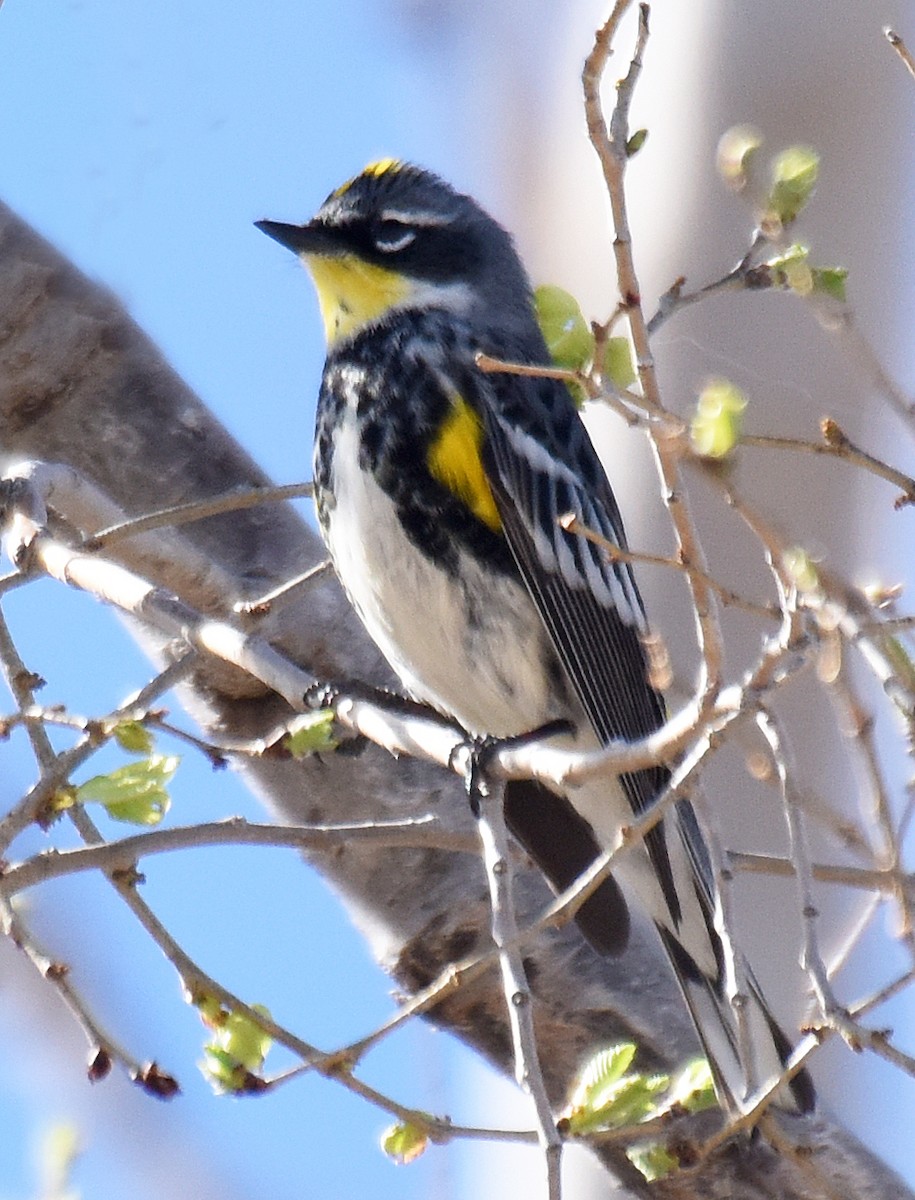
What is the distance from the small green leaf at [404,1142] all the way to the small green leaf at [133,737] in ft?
2.04

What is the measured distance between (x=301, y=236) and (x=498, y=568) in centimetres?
90

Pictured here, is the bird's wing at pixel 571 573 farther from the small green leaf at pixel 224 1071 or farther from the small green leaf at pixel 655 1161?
the small green leaf at pixel 224 1071

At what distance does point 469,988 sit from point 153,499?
4.03 ft

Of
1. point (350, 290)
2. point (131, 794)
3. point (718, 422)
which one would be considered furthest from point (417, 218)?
point (718, 422)

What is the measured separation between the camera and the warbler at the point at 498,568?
3211 millimetres

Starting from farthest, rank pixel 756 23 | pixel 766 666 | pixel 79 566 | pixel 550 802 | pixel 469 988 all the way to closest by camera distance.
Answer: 1. pixel 756 23
2. pixel 550 802
3. pixel 469 988
4. pixel 79 566
5. pixel 766 666

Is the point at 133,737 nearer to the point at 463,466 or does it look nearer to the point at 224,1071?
the point at 224,1071

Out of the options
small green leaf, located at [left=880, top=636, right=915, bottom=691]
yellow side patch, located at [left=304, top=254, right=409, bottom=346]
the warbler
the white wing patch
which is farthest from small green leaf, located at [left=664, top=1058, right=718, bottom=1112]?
yellow side patch, located at [left=304, top=254, right=409, bottom=346]

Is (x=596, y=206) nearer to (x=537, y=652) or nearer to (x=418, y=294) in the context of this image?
(x=418, y=294)

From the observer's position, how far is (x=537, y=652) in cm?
331

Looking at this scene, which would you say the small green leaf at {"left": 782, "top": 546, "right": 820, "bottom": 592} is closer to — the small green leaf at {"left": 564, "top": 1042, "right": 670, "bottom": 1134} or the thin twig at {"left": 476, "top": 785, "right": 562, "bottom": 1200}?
the thin twig at {"left": 476, "top": 785, "right": 562, "bottom": 1200}

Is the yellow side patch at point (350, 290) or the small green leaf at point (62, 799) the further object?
the yellow side patch at point (350, 290)

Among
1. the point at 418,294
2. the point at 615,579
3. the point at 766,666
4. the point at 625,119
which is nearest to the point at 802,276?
the point at 625,119

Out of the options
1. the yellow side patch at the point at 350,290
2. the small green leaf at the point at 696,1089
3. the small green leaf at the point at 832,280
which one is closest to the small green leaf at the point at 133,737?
the small green leaf at the point at 696,1089
